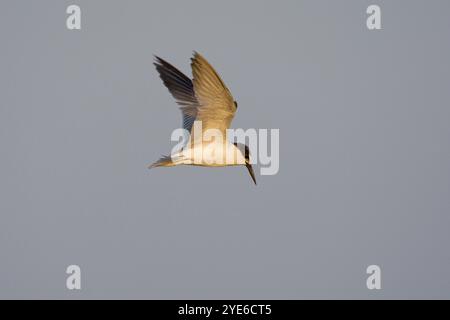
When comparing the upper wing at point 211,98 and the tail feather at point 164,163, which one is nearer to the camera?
the upper wing at point 211,98

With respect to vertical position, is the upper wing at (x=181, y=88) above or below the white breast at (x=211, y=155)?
above

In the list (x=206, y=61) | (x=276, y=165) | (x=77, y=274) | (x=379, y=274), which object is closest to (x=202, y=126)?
(x=206, y=61)

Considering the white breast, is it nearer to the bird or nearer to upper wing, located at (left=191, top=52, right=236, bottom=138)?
the bird

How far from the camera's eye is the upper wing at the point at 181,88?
1010cm

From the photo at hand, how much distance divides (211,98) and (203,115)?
0.33m

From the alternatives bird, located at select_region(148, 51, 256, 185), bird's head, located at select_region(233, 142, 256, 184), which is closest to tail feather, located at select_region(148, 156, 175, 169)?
bird, located at select_region(148, 51, 256, 185)

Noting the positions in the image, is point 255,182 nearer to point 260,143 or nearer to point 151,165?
point 260,143

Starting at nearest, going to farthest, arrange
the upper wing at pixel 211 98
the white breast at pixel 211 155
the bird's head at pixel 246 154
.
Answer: the upper wing at pixel 211 98
the white breast at pixel 211 155
the bird's head at pixel 246 154

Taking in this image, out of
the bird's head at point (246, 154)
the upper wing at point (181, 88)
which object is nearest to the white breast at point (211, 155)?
the bird's head at point (246, 154)

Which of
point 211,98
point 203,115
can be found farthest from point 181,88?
point 211,98

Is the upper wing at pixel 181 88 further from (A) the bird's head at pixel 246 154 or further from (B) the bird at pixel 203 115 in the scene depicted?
(A) the bird's head at pixel 246 154

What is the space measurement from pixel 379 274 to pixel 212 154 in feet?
17.4

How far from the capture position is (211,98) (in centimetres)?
928
